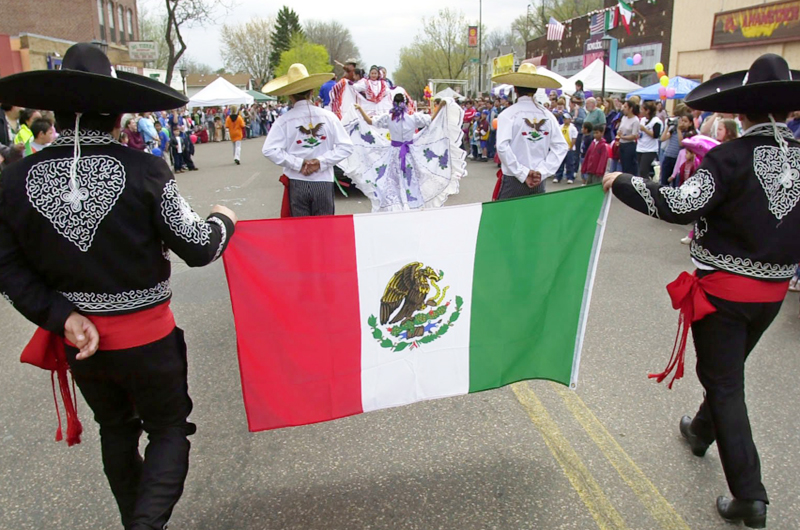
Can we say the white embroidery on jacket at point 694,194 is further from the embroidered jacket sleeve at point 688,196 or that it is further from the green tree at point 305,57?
the green tree at point 305,57

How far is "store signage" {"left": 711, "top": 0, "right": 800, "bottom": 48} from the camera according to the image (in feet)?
65.2

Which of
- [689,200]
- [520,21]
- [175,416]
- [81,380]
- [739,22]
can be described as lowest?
[175,416]

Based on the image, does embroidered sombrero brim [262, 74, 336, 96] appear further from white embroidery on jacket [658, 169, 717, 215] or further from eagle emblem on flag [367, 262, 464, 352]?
white embroidery on jacket [658, 169, 717, 215]

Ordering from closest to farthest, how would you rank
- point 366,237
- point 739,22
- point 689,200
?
point 689,200 < point 366,237 < point 739,22

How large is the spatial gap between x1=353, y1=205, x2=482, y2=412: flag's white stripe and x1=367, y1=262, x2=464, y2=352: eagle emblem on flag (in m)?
0.02

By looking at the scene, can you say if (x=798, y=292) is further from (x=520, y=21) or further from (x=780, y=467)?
(x=520, y=21)

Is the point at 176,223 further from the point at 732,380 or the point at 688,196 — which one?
the point at 732,380

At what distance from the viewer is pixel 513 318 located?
10.8 feet

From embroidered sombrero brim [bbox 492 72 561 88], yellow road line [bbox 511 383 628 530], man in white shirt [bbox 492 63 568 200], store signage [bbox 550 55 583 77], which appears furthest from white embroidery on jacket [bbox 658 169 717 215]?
store signage [bbox 550 55 583 77]

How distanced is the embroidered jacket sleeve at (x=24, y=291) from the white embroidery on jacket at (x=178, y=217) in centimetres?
49

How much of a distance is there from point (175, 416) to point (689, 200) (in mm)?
2387

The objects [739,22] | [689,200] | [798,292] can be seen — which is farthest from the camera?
[739,22]

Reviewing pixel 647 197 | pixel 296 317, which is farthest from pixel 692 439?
pixel 296 317

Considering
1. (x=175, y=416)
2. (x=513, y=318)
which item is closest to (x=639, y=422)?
(x=513, y=318)
